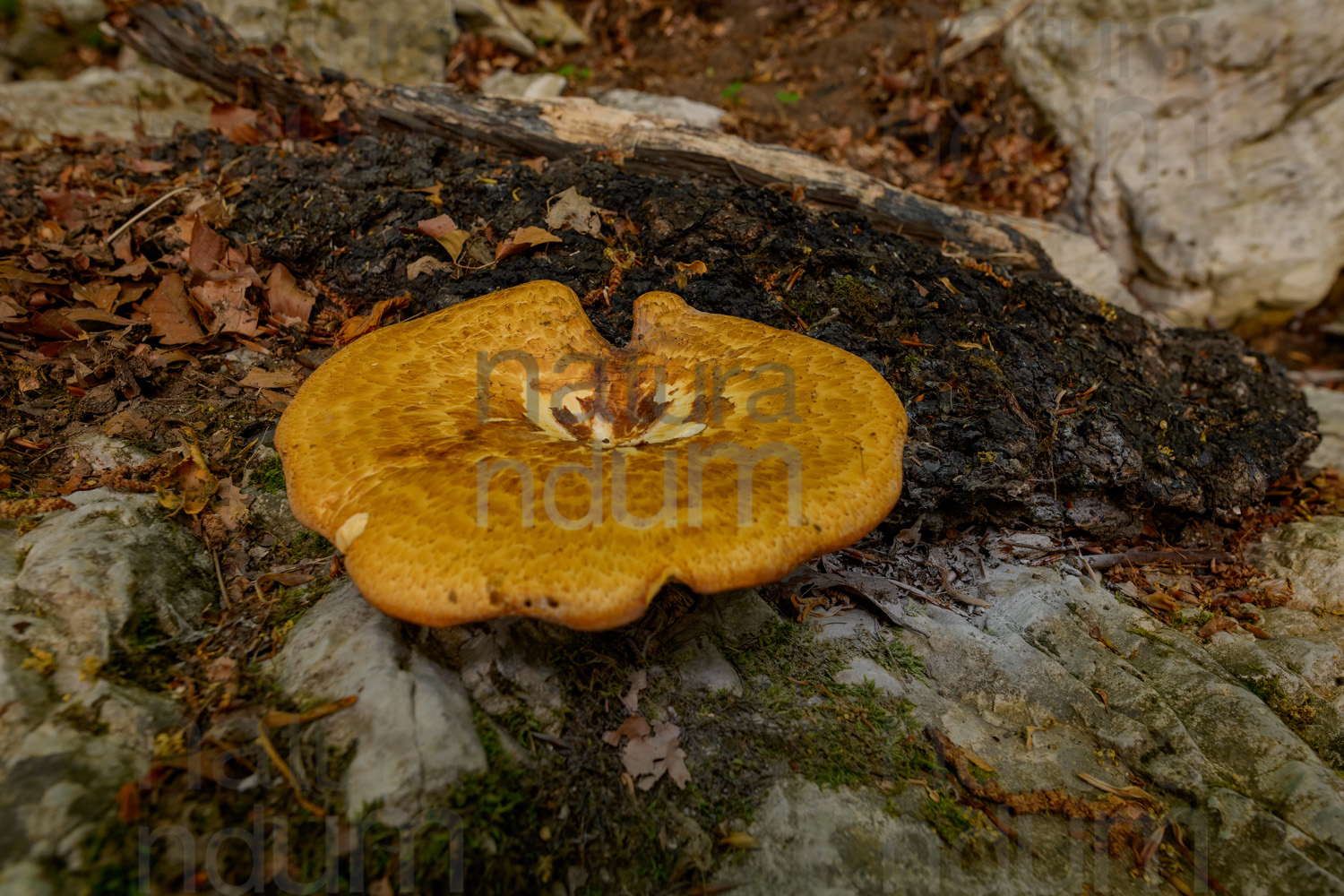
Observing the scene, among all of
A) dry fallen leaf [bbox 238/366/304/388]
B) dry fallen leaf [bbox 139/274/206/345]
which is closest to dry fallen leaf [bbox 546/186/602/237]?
dry fallen leaf [bbox 238/366/304/388]

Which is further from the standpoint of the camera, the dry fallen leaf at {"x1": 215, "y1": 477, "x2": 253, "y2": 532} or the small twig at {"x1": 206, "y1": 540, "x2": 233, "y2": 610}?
the dry fallen leaf at {"x1": 215, "y1": 477, "x2": 253, "y2": 532}

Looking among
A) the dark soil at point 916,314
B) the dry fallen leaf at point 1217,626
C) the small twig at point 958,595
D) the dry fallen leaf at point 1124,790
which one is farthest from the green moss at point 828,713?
the dry fallen leaf at point 1217,626

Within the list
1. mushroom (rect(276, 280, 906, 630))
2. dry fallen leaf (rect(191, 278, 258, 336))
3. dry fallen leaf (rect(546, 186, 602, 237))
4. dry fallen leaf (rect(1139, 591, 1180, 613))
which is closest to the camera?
mushroom (rect(276, 280, 906, 630))

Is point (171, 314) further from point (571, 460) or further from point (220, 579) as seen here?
point (571, 460)

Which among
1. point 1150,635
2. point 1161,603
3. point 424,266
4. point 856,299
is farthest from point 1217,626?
point 424,266

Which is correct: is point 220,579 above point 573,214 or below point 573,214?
below

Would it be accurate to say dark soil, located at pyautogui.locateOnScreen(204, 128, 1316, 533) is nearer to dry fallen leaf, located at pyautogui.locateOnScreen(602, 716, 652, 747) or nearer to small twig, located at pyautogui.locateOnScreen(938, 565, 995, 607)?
small twig, located at pyautogui.locateOnScreen(938, 565, 995, 607)
